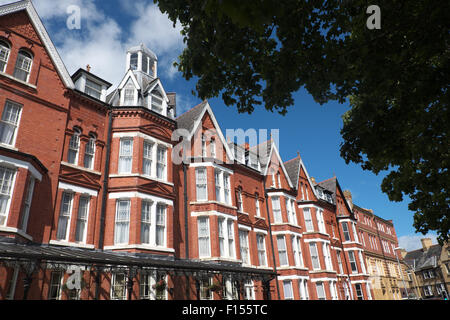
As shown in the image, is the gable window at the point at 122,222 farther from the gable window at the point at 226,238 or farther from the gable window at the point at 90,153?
the gable window at the point at 226,238

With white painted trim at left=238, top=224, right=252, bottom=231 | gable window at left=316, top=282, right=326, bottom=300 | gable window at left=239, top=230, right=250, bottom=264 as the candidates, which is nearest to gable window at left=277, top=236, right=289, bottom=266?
white painted trim at left=238, top=224, right=252, bottom=231

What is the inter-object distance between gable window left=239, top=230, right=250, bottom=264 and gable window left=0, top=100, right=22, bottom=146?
17.0 metres

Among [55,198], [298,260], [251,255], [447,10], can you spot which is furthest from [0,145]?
[298,260]

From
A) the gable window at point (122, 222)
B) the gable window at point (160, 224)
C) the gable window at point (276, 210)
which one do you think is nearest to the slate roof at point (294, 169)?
the gable window at point (276, 210)

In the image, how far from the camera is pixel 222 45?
22.6ft

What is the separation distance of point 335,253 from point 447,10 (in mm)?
33475

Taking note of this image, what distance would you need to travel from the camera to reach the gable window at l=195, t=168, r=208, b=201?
22.6 meters

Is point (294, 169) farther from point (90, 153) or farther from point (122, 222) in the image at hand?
point (90, 153)

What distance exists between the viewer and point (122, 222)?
17.4 m

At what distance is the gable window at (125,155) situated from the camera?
1878cm

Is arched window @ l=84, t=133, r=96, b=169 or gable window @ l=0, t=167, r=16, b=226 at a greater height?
arched window @ l=84, t=133, r=96, b=169

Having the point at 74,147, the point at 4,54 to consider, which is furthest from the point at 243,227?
the point at 4,54

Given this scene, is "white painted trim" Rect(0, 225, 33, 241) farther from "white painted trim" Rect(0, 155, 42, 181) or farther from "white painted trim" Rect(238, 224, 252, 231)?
"white painted trim" Rect(238, 224, 252, 231)

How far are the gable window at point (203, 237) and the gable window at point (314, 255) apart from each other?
1481cm
